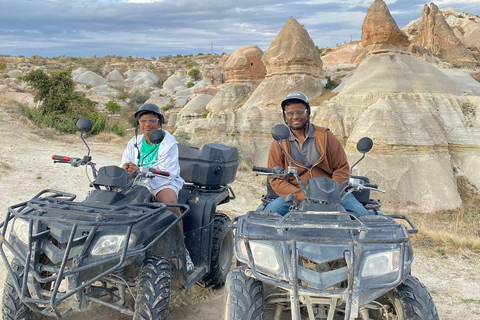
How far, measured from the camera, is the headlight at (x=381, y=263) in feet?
7.81

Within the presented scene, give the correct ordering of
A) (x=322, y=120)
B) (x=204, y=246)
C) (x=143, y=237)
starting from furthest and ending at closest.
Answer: (x=322, y=120), (x=204, y=246), (x=143, y=237)

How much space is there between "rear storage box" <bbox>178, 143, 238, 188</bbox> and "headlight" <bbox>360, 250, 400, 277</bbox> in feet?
7.72

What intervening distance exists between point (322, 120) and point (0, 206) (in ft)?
38.6

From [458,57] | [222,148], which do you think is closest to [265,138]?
[222,148]

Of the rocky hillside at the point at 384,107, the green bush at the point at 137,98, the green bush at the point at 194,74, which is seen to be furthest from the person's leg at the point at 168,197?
the green bush at the point at 194,74

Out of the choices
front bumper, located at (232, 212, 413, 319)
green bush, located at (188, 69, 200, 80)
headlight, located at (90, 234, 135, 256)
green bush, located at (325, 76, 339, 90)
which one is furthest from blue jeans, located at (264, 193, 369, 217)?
green bush, located at (188, 69, 200, 80)

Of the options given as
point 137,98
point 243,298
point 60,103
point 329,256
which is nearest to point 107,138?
point 60,103

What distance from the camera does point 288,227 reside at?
97.5 inches

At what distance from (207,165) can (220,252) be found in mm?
952

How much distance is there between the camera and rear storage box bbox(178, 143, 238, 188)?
176 inches

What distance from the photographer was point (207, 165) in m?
4.47

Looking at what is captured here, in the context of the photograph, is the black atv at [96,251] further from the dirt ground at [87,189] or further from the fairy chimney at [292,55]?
the fairy chimney at [292,55]

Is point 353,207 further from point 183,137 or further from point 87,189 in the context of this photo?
point 183,137

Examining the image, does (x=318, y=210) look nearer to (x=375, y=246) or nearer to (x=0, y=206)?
(x=375, y=246)
